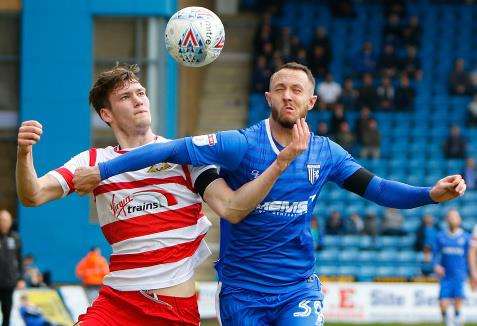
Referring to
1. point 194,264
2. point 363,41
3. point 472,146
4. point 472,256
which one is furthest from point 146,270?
point 363,41

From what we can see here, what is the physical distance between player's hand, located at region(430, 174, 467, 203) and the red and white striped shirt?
140 cm

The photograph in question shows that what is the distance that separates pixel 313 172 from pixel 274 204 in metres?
0.33

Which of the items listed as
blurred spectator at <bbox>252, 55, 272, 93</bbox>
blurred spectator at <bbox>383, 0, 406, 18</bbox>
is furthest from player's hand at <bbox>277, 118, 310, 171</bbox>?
blurred spectator at <bbox>383, 0, 406, 18</bbox>

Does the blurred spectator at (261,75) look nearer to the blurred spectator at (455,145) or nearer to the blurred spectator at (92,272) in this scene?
the blurred spectator at (455,145)

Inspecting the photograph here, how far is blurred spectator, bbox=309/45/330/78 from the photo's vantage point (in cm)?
2794

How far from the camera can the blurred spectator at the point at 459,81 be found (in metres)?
27.9

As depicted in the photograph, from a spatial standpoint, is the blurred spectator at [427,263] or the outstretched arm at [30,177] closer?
the outstretched arm at [30,177]

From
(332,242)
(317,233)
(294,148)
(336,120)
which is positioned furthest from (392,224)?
(294,148)

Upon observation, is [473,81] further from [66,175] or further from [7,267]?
[66,175]

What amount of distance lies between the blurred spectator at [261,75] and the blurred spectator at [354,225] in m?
4.12

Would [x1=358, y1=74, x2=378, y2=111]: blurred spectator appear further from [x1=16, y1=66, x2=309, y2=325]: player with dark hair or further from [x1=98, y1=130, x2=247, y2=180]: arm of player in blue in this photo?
[x1=98, y1=130, x2=247, y2=180]: arm of player in blue

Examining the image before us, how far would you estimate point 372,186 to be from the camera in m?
7.80

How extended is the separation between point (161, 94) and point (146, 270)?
1735cm

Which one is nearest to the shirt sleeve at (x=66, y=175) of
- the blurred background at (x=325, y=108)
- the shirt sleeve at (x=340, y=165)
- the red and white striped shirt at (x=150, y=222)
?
the red and white striped shirt at (x=150, y=222)
